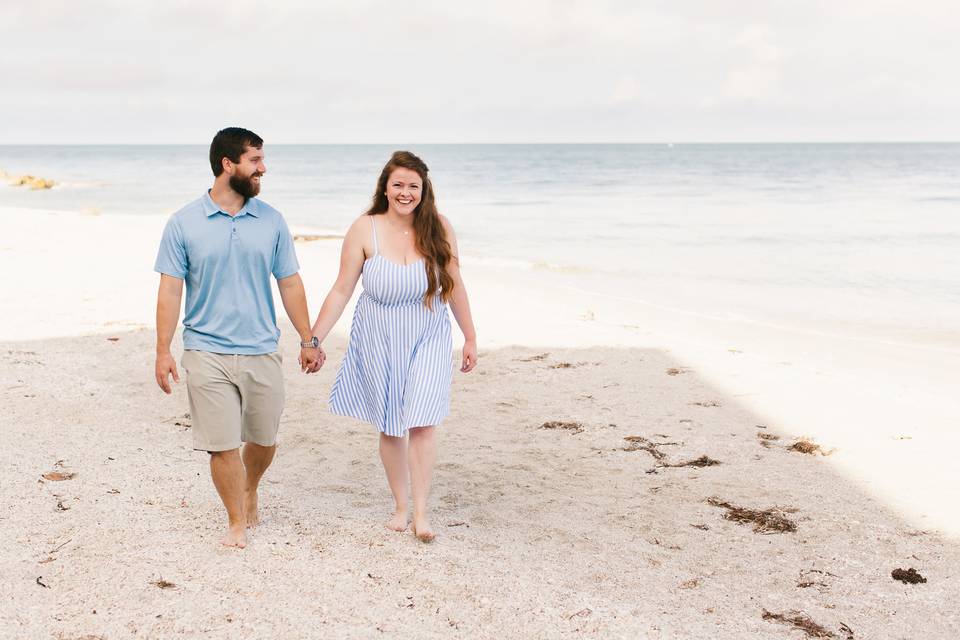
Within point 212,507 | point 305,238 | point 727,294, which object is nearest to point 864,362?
point 727,294

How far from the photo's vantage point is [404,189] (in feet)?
13.1

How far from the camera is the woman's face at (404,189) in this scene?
3988 millimetres

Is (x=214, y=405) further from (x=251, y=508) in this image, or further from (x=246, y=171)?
(x=246, y=171)

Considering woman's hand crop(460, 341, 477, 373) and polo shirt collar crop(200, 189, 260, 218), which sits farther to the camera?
woman's hand crop(460, 341, 477, 373)

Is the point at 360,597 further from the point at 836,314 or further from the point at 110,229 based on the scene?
the point at 110,229

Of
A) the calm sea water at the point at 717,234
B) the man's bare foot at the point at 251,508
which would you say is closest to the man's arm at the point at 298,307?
the man's bare foot at the point at 251,508

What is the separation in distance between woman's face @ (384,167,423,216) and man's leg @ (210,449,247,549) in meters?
1.22

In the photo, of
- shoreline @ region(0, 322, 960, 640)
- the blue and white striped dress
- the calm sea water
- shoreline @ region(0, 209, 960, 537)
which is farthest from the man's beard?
the calm sea water

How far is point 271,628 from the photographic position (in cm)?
324

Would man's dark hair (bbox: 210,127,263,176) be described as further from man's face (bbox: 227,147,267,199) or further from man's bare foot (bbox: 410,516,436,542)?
man's bare foot (bbox: 410,516,436,542)

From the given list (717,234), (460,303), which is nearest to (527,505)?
(460,303)

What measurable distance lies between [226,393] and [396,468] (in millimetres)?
936

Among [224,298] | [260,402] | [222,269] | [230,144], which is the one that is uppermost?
[230,144]

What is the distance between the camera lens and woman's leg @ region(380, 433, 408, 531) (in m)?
4.18
